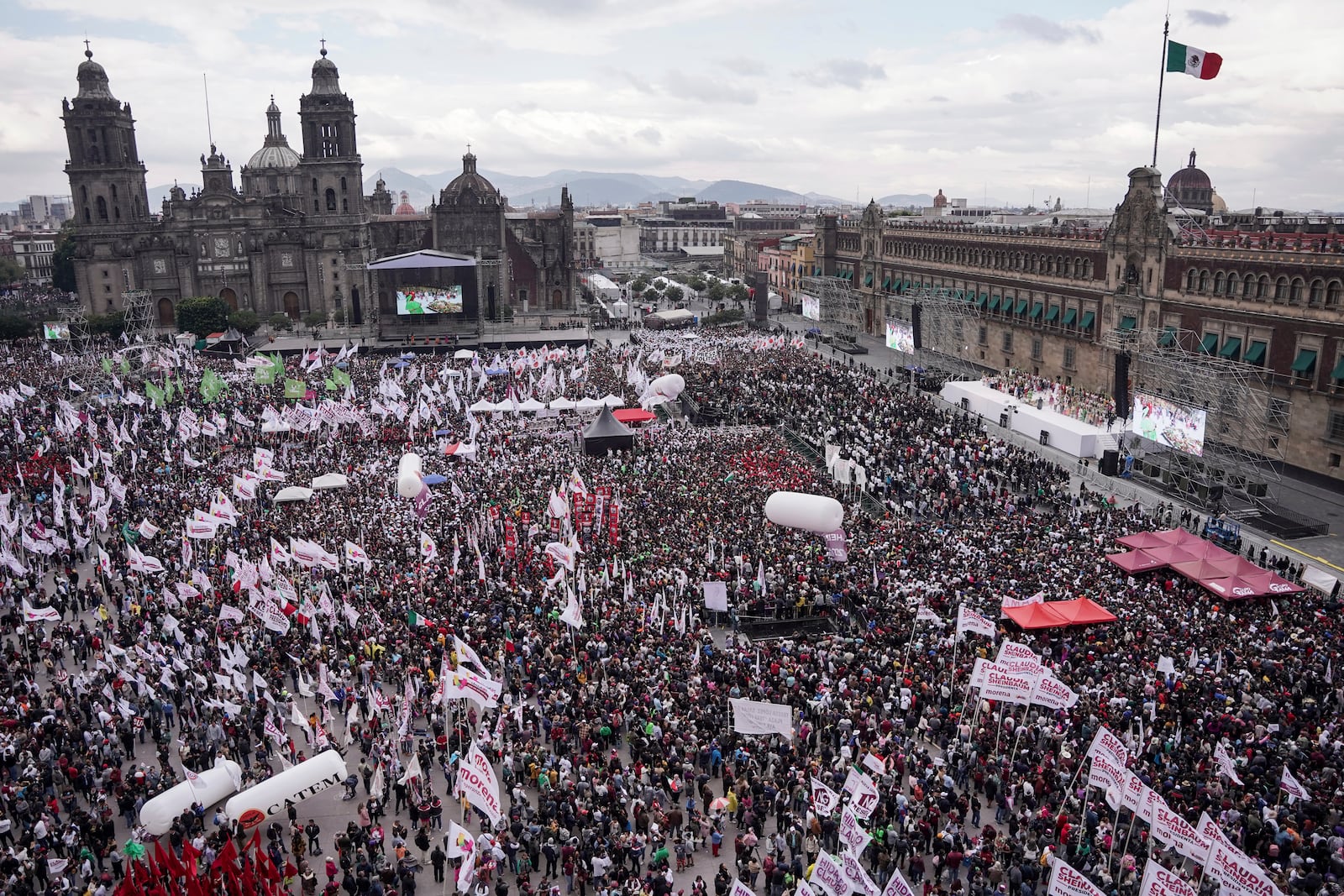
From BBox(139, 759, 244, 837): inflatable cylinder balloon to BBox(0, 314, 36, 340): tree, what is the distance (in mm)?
79737

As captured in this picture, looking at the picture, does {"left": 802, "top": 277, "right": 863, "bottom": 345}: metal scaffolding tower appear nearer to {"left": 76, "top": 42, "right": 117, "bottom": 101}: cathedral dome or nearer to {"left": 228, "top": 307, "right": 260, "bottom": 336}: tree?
{"left": 228, "top": 307, "right": 260, "bottom": 336}: tree

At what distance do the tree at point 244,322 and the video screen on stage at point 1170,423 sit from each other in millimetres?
72599

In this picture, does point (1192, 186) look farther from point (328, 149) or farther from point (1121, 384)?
point (328, 149)

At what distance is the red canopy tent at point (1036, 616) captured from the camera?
2402 cm

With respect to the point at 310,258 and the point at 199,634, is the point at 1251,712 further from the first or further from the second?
the point at 310,258

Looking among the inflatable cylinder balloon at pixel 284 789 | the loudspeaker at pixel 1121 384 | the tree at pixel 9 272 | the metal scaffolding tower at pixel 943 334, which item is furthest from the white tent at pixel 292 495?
the tree at pixel 9 272

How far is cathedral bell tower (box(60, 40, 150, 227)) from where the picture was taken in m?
89.3

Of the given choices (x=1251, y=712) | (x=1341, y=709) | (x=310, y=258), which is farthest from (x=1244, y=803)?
(x=310, y=258)

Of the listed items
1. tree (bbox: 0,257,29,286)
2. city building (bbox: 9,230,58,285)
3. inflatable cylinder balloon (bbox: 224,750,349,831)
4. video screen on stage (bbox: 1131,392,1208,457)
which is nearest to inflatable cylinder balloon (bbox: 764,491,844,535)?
video screen on stage (bbox: 1131,392,1208,457)

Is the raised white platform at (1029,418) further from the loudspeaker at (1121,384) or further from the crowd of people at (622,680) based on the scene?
the crowd of people at (622,680)

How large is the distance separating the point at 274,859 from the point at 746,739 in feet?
30.2

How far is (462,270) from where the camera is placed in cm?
8762

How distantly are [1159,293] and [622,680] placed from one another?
133 ft

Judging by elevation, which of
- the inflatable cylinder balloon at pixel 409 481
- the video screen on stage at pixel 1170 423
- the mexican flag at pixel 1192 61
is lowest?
the inflatable cylinder balloon at pixel 409 481
